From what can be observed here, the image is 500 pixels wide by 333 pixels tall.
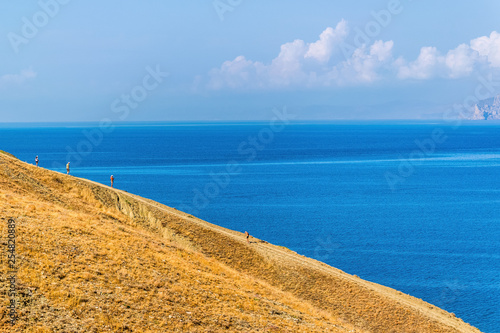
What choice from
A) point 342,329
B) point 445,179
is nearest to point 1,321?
point 342,329

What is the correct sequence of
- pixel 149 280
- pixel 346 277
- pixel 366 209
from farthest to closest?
pixel 366 209, pixel 346 277, pixel 149 280

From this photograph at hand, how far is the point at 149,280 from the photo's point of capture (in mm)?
25281

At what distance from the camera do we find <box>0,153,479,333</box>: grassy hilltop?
2142 cm

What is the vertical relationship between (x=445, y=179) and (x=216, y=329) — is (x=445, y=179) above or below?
above

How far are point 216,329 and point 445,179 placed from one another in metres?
131

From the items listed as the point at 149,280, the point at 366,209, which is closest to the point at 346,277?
the point at 149,280

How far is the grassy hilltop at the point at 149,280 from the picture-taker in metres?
21.4

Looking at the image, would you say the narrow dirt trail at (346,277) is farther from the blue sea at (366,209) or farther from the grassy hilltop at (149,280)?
the blue sea at (366,209)

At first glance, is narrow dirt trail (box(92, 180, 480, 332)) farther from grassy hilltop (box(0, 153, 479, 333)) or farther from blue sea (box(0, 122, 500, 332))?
blue sea (box(0, 122, 500, 332))

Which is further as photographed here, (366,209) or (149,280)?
(366,209)

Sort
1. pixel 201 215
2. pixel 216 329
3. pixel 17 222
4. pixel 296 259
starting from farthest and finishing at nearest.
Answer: pixel 201 215 < pixel 296 259 < pixel 17 222 < pixel 216 329

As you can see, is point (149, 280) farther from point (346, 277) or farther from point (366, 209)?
point (366, 209)

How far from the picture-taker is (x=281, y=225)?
83500 mm

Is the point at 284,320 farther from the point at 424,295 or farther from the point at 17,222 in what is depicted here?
the point at 424,295
